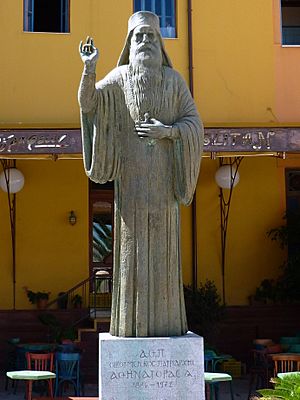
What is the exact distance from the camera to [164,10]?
15367mm

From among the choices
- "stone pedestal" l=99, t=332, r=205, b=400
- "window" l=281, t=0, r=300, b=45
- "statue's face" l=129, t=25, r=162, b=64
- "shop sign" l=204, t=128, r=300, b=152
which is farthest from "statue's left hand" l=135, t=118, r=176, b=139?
"window" l=281, t=0, r=300, b=45

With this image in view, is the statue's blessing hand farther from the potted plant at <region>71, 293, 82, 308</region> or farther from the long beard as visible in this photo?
the potted plant at <region>71, 293, 82, 308</region>

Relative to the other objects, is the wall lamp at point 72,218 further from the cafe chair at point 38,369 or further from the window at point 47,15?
the cafe chair at point 38,369

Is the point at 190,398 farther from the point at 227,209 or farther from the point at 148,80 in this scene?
the point at 227,209

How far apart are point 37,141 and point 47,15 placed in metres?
4.17

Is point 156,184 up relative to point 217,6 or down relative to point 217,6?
down

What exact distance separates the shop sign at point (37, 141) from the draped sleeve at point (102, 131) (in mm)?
6924

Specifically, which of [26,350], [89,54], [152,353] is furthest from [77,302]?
[89,54]

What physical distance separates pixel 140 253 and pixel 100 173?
0.67 metres

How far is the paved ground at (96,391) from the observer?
463 inches

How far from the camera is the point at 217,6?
50.0 ft

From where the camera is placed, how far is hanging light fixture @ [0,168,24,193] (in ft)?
45.7

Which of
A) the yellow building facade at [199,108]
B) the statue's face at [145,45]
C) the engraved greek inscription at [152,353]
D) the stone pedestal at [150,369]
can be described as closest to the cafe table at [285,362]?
the yellow building facade at [199,108]

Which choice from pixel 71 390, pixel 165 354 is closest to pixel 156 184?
pixel 165 354
